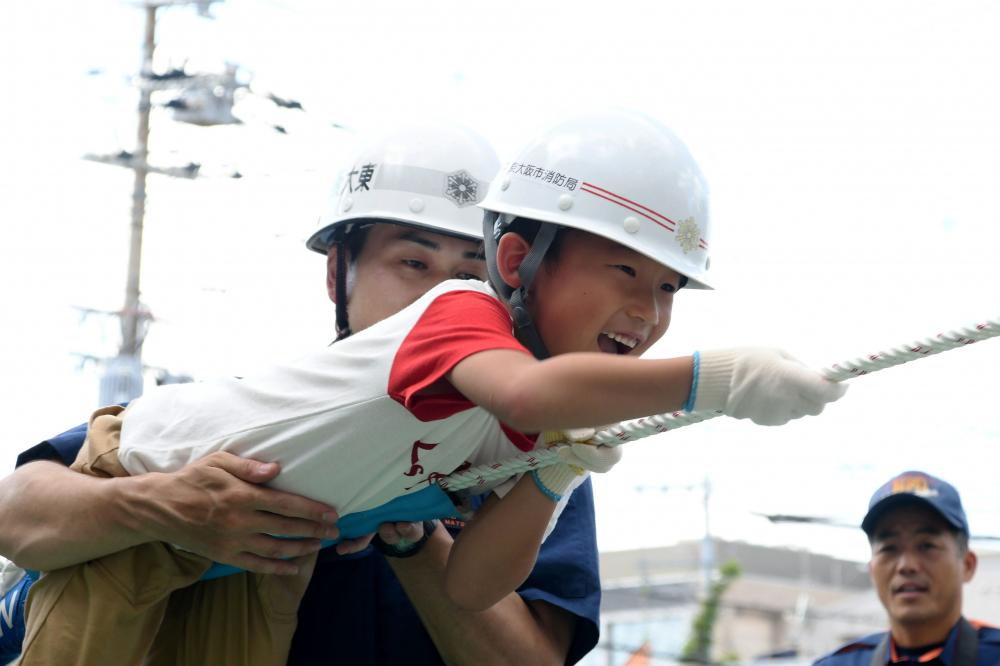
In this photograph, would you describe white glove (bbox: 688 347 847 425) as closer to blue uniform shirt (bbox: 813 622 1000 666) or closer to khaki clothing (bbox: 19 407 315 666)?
khaki clothing (bbox: 19 407 315 666)

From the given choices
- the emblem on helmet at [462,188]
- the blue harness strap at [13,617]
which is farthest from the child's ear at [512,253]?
the blue harness strap at [13,617]

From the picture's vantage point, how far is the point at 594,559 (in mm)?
3406

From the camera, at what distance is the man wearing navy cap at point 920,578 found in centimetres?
464

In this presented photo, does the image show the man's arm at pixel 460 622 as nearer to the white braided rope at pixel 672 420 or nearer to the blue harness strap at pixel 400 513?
the blue harness strap at pixel 400 513

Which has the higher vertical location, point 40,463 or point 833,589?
point 40,463

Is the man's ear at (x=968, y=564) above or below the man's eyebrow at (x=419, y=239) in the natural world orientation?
below

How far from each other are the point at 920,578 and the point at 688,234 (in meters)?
2.46

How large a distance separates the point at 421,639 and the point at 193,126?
1496 cm

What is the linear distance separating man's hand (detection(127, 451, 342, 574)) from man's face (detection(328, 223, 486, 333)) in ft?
2.90

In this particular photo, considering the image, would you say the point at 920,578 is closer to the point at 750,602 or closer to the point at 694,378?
the point at 694,378

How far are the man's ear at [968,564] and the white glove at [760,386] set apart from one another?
3262 millimetres

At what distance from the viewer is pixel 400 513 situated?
302cm

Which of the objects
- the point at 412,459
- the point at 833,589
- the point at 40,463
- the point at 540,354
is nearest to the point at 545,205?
the point at 540,354

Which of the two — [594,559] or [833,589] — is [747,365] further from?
[833,589]
